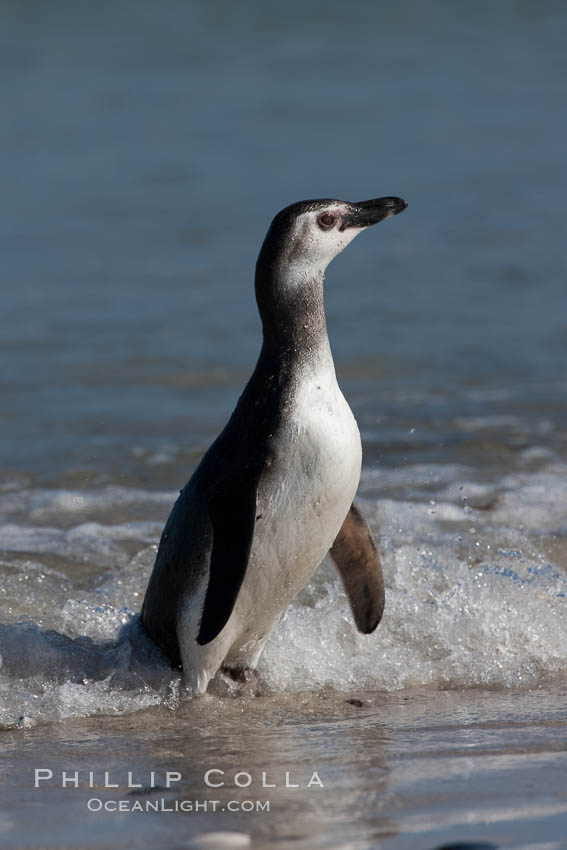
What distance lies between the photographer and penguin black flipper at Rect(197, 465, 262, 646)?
3.54m

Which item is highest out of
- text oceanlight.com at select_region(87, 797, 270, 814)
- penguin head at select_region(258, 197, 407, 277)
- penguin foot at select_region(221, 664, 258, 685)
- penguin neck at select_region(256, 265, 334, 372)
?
penguin head at select_region(258, 197, 407, 277)

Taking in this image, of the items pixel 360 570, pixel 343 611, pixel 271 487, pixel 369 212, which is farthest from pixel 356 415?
pixel 271 487

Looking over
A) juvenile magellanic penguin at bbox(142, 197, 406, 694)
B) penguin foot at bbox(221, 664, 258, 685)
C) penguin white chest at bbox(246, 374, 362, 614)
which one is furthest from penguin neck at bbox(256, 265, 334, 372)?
penguin foot at bbox(221, 664, 258, 685)

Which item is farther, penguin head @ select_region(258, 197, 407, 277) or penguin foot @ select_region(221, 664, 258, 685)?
penguin foot @ select_region(221, 664, 258, 685)

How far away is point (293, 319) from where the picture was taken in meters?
3.81

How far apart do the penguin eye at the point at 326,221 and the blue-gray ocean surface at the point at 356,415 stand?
1363mm

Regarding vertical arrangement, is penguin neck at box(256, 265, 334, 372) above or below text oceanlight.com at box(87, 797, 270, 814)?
above

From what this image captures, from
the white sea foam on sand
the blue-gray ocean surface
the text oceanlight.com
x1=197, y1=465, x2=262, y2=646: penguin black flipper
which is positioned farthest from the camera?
the white sea foam on sand

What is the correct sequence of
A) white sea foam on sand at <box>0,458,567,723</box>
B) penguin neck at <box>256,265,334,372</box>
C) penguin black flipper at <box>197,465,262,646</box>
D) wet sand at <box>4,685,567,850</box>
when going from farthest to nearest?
white sea foam on sand at <box>0,458,567,723</box> → penguin neck at <box>256,265,334,372</box> → penguin black flipper at <box>197,465,262,646</box> → wet sand at <box>4,685,567,850</box>

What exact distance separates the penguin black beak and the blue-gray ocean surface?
1.35 m

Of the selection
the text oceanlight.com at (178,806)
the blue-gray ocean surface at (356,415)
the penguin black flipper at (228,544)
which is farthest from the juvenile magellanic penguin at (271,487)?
the text oceanlight.com at (178,806)

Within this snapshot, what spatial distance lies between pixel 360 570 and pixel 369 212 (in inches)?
46.0

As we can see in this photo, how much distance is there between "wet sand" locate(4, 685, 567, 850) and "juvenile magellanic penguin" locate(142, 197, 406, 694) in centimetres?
26

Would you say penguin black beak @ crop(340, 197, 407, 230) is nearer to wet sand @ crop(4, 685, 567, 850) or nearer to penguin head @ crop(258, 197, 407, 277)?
penguin head @ crop(258, 197, 407, 277)
